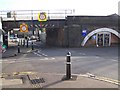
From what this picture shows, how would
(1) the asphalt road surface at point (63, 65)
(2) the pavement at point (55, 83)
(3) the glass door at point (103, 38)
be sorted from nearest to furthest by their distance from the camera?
(2) the pavement at point (55, 83) → (1) the asphalt road surface at point (63, 65) → (3) the glass door at point (103, 38)

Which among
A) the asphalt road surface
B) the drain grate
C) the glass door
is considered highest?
the glass door

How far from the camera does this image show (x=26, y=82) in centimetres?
945

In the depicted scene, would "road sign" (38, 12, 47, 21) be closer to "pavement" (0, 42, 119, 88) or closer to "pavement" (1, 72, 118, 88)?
"pavement" (0, 42, 119, 88)

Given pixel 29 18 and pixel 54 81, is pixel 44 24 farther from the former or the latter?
pixel 54 81

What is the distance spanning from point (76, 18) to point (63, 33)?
271cm

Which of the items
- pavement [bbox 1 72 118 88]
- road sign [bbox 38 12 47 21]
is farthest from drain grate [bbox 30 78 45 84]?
road sign [bbox 38 12 47 21]

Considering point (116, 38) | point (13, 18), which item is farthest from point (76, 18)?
point (13, 18)

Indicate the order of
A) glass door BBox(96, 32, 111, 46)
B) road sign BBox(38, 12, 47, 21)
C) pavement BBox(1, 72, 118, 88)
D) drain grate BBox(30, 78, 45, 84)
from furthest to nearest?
1. road sign BBox(38, 12, 47, 21)
2. glass door BBox(96, 32, 111, 46)
3. drain grate BBox(30, 78, 45, 84)
4. pavement BBox(1, 72, 118, 88)

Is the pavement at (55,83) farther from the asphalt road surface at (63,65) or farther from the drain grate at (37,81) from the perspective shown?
the asphalt road surface at (63,65)

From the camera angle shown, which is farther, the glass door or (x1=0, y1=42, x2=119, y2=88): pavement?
the glass door

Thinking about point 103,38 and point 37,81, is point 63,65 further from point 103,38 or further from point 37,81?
point 103,38

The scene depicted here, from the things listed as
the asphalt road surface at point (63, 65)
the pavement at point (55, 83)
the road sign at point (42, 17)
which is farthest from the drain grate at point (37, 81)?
the road sign at point (42, 17)

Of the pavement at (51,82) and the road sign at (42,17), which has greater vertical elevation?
the road sign at (42,17)

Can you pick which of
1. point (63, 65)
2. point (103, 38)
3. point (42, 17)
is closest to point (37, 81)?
point (63, 65)
